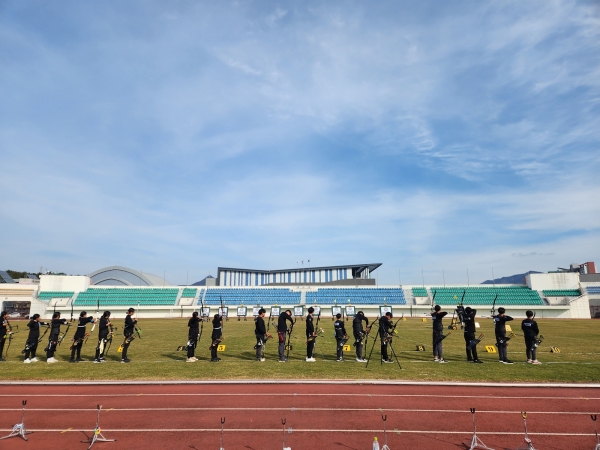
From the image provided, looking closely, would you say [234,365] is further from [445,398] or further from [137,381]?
[445,398]

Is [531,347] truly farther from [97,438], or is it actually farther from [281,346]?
[97,438]

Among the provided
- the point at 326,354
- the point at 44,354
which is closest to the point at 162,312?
the point at 44,354

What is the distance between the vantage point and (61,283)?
70812 mm

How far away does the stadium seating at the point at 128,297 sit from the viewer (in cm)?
6894

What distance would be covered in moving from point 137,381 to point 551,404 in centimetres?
1333

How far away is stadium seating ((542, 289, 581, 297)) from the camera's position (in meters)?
63.2

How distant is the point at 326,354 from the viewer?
64.2ft

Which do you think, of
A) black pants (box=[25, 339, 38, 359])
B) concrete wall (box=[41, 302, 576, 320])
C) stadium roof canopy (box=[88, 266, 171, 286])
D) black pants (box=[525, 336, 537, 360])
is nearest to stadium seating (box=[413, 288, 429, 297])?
concrete wall (box=[41, 302, 576, 320])

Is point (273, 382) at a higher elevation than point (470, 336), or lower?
lower

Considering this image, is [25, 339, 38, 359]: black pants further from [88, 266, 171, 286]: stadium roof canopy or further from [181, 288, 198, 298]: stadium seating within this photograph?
[88, 266, 171, 286]: stadium roof canopy

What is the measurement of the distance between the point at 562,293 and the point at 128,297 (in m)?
78.7

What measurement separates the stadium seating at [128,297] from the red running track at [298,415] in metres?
60.4

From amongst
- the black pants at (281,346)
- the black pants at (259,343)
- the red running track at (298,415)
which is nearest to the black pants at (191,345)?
the black pants at (259,343)

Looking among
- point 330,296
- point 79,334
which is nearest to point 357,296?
point 330,296
